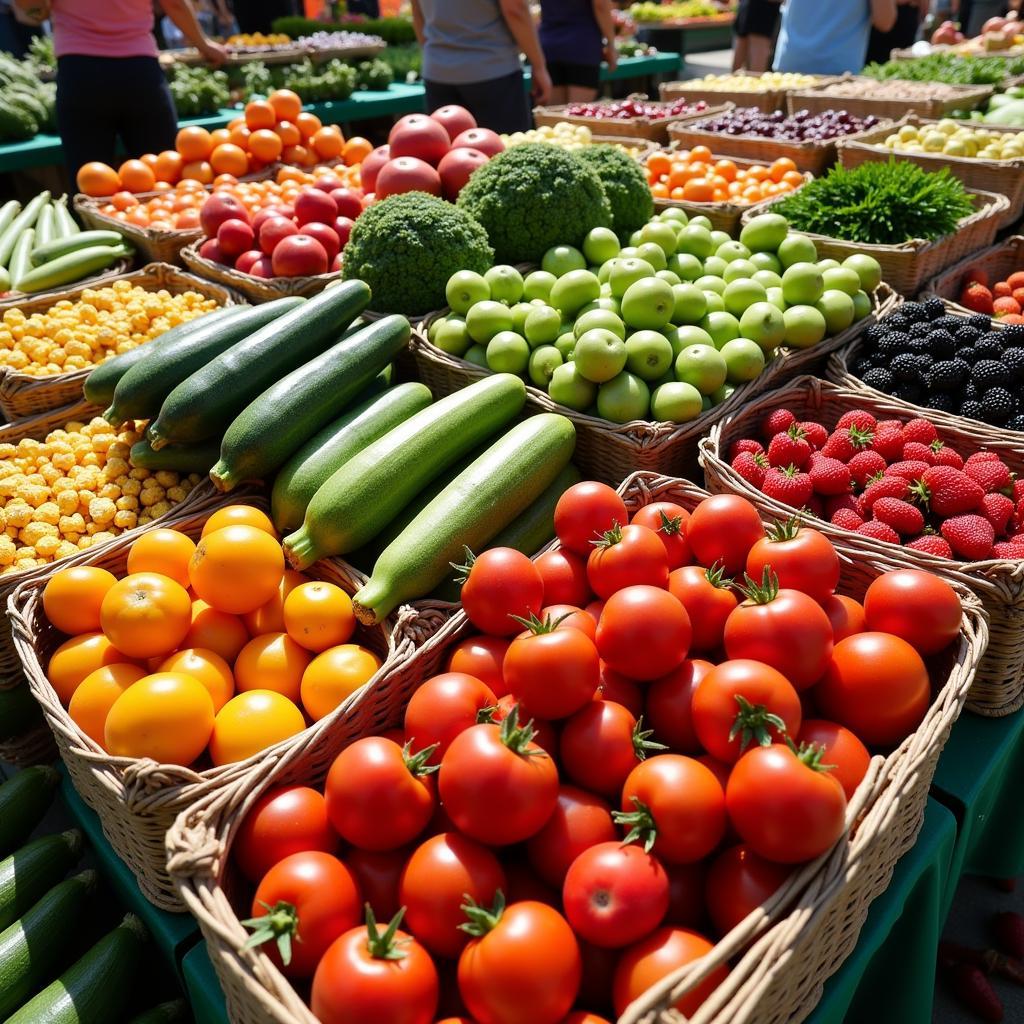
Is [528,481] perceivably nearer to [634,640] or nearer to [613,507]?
[613,507]

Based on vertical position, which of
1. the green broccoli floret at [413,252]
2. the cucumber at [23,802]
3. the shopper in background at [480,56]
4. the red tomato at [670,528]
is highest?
the shopper in background at [480,56]

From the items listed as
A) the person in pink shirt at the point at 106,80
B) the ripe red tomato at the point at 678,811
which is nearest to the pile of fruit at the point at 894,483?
the ripe red tomato at the point at 678,811

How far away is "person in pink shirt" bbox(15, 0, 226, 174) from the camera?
410 centimetres

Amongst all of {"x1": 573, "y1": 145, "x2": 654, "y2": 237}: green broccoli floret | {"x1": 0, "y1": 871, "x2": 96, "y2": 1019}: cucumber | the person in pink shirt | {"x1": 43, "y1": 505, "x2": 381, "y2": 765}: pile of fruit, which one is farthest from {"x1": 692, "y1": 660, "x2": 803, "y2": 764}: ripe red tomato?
the person in pink shirt

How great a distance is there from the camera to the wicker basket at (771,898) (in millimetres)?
956

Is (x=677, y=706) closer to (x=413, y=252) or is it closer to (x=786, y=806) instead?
(x=786, y=806)

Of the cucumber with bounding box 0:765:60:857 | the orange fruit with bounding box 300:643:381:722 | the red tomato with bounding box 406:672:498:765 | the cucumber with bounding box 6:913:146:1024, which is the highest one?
the red tomato with bounding box 406:672:498:765

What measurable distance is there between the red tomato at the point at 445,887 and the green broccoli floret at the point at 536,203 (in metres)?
2.08

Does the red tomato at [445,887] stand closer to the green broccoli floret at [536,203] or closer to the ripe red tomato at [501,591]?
the ripe red tomato at [501,591]

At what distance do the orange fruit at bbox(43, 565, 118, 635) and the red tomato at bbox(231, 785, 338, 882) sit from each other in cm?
68

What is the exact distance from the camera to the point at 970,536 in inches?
65.5

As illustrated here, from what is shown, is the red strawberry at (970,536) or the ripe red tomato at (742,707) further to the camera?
the red strawberry at (970,536)

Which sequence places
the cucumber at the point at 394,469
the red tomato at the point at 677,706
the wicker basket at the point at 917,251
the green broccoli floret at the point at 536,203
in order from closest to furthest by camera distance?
the red tomato at the point at 677,706 < the cucumber at the point at 394,469 < the green broccoli floret at the point at 536,203 < the wicker basket at the point at 917,251

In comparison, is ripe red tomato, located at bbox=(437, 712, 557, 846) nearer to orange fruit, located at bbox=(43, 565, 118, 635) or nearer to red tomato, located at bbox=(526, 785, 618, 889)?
red tomato, located at bbox=(526, 785, 618, 889)
